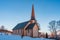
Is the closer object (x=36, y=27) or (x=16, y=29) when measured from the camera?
(x=36, y=27)

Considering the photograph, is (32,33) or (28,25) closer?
(32,33)

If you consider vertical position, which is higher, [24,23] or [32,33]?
[24,23]

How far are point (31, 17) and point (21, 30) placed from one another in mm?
6455

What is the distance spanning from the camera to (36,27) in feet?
115

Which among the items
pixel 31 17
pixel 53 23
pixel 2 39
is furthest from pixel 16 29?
pixel 2 39

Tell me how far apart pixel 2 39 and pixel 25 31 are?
78.9 feet

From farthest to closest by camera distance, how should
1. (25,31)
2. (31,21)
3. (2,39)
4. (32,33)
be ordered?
1. (31,21)
2. (25,31)
3. (32,33)
4. (2,39)

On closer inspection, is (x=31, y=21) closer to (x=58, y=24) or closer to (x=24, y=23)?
(x=24, y=23)

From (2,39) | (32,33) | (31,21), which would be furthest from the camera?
(31,21)

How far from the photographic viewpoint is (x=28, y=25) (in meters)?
37.2

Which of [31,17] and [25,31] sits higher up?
[31,17]

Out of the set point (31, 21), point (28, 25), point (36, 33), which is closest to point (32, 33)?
point (36, 33)

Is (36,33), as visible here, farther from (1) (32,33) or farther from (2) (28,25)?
(2) (28,25)

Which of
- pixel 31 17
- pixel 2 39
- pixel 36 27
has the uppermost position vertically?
pixel 31 17
